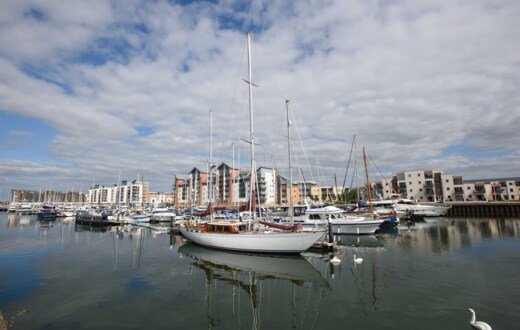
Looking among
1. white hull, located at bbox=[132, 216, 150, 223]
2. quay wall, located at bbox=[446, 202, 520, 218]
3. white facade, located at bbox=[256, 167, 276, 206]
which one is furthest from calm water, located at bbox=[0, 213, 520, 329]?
white facade, located at bbox=[256, 167, 276, 206]

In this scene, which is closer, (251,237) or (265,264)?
(265,264)

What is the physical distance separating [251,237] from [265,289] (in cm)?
842

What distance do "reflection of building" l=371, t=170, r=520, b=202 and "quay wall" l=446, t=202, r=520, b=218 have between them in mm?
26820

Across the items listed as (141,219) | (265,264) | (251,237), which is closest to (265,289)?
(265,264)

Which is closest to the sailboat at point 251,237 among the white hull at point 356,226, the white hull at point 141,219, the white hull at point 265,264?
the white hull at point 265,264

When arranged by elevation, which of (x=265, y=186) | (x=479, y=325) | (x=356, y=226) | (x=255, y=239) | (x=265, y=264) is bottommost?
(x=265, y=264)

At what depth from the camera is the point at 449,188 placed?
11756 centimetres

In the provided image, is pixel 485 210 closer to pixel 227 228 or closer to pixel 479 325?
pixel 227 228

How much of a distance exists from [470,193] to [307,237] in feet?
401

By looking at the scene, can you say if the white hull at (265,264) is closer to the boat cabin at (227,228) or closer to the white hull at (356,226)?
the boat cabin at (227,228)

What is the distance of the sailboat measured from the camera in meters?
25.1

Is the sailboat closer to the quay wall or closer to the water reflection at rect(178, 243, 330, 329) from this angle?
the water reflection at rect(178, 243, 330, 329)

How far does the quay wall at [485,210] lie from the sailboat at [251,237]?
70.5 metres

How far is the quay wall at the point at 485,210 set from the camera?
243ft
